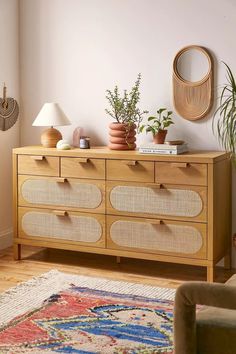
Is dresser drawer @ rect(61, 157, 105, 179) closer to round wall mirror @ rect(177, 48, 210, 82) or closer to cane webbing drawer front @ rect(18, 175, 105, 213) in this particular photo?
cane webbing drawer front @ rect(18, 175, 105, 213)

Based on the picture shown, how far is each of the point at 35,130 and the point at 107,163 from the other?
1.06 m

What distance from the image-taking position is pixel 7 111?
5016mm

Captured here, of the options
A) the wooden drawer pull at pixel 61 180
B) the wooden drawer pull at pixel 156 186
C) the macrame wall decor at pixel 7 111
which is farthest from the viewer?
the macrame wall decor at pixel 7 111

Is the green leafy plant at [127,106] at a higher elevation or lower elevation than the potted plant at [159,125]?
higher

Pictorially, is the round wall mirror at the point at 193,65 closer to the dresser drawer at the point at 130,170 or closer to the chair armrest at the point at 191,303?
the dresser drawer at the point at 130,170

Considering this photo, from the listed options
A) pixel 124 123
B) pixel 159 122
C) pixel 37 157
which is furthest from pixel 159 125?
pixel 37 157

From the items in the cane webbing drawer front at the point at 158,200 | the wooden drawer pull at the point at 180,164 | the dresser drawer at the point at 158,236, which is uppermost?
the wooden drawer pull at the point at 180,164

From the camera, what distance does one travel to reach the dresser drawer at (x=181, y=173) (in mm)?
4098

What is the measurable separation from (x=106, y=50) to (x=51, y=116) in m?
0.67

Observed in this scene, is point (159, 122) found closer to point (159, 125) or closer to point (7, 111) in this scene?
point (159, 125)

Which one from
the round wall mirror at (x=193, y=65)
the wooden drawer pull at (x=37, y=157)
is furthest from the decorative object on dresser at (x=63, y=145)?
the round wall mirror at (x=193, y=65)

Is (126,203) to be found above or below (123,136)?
below

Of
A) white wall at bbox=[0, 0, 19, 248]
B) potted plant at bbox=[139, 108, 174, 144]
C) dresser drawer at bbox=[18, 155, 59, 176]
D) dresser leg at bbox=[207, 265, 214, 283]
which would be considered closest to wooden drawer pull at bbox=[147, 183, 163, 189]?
potted plant at bbox=[139, 108, 174, 144]

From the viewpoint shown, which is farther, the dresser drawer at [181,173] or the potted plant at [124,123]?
the potted plant at [124,123]
